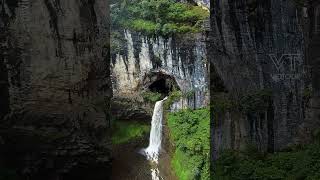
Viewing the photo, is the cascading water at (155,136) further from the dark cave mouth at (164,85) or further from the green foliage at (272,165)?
the green foliage at (272,165)

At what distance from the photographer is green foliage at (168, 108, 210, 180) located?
1346cm

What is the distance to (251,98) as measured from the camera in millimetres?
11180

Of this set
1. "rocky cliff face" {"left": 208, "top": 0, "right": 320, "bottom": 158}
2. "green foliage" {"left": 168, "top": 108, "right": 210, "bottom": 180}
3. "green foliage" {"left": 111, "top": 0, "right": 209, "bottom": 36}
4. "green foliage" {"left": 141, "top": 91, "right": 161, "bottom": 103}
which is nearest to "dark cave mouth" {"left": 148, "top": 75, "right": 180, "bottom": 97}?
"green foliage" {"left": 141, "top": 91, "right": 161, "bottom": 103}

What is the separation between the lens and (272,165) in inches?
388

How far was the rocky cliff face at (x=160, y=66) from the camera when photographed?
53.3 ft

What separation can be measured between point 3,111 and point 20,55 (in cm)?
113

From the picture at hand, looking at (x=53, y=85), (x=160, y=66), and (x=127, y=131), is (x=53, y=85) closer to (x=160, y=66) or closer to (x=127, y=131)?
(x=127, y=131)

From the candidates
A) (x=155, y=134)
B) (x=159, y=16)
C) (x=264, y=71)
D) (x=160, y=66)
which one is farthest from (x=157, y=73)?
(x=264, y=71)

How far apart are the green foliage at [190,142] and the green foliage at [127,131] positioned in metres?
1.42

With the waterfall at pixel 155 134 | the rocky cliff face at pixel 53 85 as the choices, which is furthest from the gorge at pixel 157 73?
the rocky cliff face at pixel 53 85

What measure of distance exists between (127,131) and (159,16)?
4273 mm

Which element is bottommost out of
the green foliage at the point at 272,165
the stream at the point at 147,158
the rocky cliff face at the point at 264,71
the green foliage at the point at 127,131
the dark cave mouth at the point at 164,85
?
the stream at the point at 147,158

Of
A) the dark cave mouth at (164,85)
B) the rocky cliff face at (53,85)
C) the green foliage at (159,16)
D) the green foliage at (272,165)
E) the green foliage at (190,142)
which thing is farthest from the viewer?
the dark cave mouth at (164,85)

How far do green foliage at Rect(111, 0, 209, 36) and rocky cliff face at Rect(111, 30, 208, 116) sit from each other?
1.03ft
